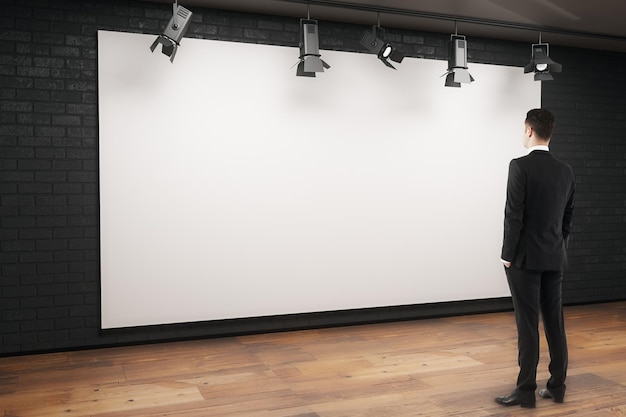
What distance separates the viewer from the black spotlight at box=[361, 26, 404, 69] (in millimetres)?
5083

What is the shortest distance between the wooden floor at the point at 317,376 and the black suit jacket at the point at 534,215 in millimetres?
849

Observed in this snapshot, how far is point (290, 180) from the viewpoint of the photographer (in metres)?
5.31

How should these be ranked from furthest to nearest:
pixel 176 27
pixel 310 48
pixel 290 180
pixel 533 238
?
pixel 290 180 < pixel 310 48 < pixel 176 27 < pixel 533 238

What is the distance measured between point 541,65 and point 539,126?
2.48m

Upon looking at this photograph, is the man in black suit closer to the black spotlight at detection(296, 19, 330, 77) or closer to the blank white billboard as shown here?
the black spotlight at detection(296, 19, 330, 77)

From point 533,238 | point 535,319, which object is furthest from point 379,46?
point 535,319

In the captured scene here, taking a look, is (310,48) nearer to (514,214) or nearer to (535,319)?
(514,214)

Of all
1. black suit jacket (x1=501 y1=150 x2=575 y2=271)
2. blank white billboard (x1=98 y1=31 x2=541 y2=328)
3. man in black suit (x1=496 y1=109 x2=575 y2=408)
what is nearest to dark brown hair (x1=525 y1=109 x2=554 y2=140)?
man in black suit (x1=496 y1=109 x2=575 y2=408)

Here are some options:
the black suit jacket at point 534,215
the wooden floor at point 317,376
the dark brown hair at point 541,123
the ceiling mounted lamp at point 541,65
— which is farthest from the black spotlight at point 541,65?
the black suit jacket at point 534,215

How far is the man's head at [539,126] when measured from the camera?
11.3 feet

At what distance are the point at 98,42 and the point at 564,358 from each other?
3863 mm

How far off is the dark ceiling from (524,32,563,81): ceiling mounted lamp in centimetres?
20

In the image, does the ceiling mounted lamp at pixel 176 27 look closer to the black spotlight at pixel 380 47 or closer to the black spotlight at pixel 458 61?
the black spotlight at pixel 380 47

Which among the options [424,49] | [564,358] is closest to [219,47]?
[424,49]
